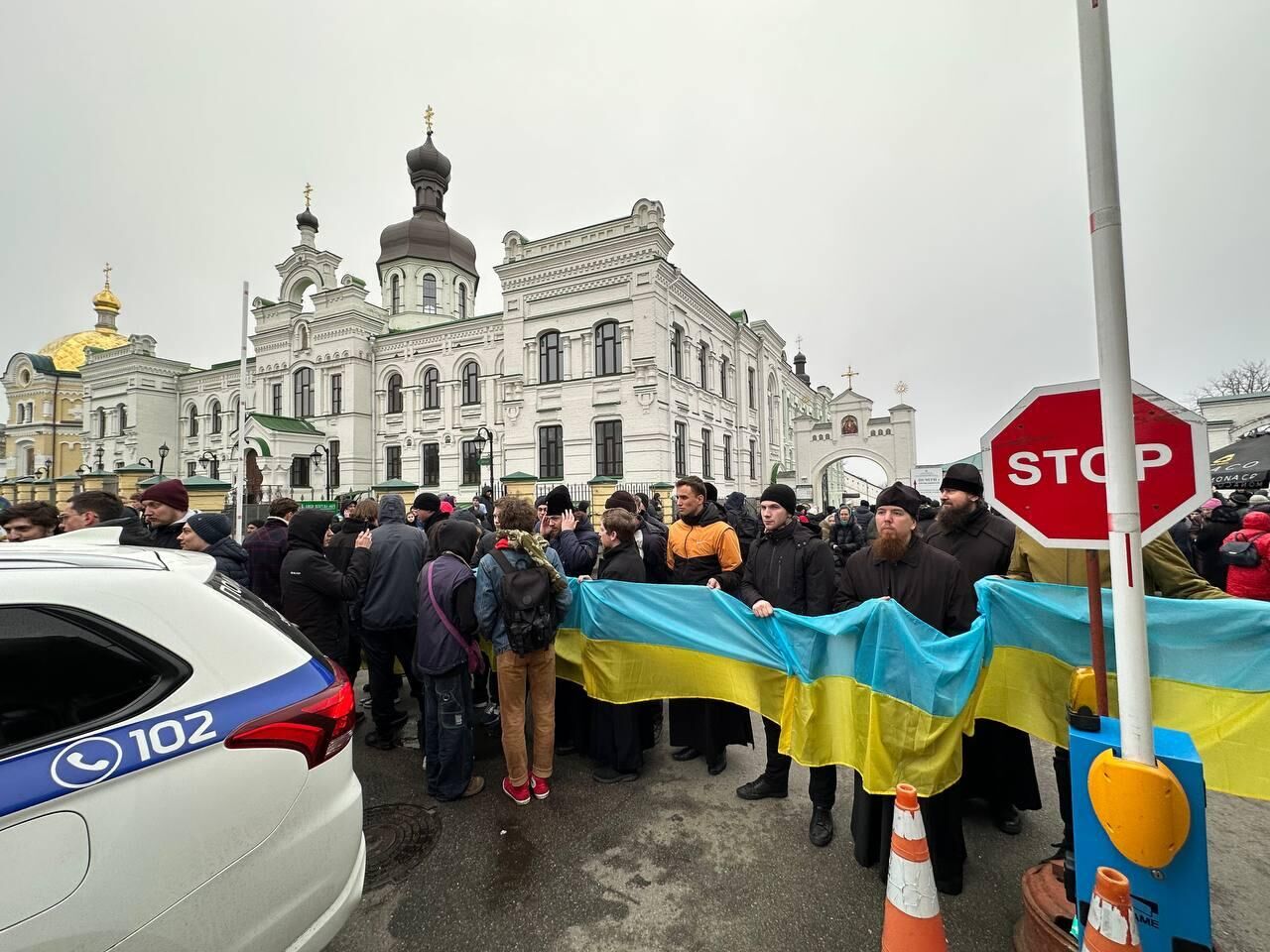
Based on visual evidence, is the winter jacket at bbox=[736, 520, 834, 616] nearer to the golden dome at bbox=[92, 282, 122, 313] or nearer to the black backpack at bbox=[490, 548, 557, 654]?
the black backpack at bbox=[490, 548, 557, 654]

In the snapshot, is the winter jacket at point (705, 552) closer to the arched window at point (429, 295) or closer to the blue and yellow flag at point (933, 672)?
the blue and yellow flag at point (933, 672)

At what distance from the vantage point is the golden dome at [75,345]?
46156mm

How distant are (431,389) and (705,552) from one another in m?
27.7

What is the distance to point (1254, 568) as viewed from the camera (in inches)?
219

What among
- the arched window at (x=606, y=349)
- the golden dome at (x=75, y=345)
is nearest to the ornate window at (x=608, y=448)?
the arched window at (x=606, y=349)

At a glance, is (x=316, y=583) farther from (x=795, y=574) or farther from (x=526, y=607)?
(x=795, y=574)

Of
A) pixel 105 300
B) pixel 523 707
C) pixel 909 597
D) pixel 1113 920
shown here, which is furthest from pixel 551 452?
pixel 105 300

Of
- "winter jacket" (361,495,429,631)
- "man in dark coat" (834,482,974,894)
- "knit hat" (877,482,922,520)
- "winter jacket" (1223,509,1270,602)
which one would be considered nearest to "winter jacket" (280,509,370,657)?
"winter jacket" (361,495,429,631)

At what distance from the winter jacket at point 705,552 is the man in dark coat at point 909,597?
1.08 metres

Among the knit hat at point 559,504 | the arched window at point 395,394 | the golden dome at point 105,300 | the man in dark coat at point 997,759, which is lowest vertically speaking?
the man in dark coat at point 997,759

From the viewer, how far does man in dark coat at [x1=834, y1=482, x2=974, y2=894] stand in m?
2.97

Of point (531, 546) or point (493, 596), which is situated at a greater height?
point (531, 546)

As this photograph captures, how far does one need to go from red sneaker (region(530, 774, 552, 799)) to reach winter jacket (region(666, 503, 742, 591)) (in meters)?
1.94

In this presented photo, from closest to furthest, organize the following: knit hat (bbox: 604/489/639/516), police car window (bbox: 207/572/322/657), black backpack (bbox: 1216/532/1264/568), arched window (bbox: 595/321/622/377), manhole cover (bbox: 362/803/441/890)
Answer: police car window (bbox: 207/572/322/657)
manhole cover (bbox: 362/803/441/890)
knit hat (bbox: 604/489/639/516)
black backpack (bbox: 1216/532/1264/568)
arched window (bbox: 595/321/622/377)
